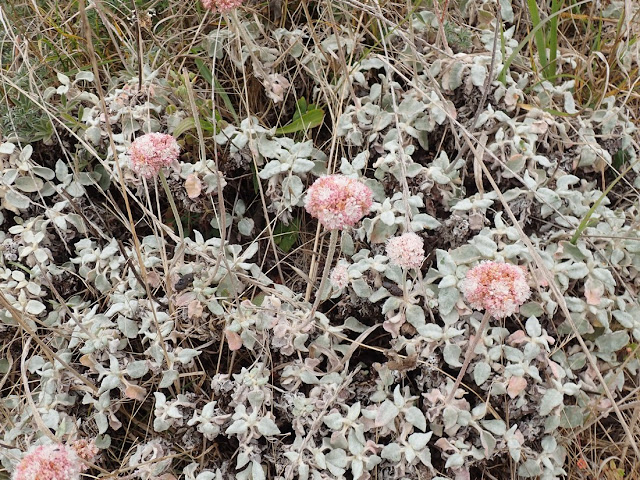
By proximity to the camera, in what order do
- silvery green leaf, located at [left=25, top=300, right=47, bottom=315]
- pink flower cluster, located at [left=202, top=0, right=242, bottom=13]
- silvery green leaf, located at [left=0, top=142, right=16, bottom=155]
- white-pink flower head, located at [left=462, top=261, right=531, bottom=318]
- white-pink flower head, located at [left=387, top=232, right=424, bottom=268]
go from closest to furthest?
white-pink flower head, located at [left=462, top=261, right=531, bottom=318]
white-pink flower head, located at [left=387, top=232, right=424, bottom=268]
pink flower cluster, located at [left=202, top=0, right=242, bottom=13]
silvery green leaf, located at [left=25, top=300, right=47, bottom=315]
silvery green leaf, located at [left=0, top=142, right=16, bottom=155]

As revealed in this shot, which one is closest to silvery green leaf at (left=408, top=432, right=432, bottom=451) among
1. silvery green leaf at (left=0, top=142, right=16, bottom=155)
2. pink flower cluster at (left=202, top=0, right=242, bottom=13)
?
pink flower cluster at (left=202, top=0, right=242, bottom=13)

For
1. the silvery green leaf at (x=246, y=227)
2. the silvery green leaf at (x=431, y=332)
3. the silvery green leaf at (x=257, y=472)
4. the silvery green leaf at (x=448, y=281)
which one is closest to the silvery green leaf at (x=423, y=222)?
the silvery green leaf at (x=448, y=281)

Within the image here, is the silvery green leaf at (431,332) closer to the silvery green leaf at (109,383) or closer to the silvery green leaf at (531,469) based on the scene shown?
the silvery green leaf at (531,469)

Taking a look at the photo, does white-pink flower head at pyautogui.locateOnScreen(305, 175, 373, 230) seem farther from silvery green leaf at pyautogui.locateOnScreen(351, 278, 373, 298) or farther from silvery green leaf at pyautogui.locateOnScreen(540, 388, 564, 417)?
silvery green leaf at pyautogui.locateOnScreen(540, 388, 564, 417)

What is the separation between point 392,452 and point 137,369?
65 centimetres

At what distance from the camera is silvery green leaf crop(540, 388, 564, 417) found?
136 cm

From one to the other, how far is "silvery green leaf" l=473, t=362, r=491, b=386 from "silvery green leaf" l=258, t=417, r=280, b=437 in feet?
1.60

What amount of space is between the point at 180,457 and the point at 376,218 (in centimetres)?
78

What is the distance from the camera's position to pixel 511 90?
1.66m

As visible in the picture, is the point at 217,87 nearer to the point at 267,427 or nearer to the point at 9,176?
the point at 9,176

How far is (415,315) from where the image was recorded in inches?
56.1

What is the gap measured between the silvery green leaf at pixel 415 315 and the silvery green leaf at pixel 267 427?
411mm

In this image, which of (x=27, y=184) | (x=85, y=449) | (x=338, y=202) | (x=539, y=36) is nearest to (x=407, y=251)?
(x=338, y=202)

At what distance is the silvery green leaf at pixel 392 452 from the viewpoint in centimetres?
133
